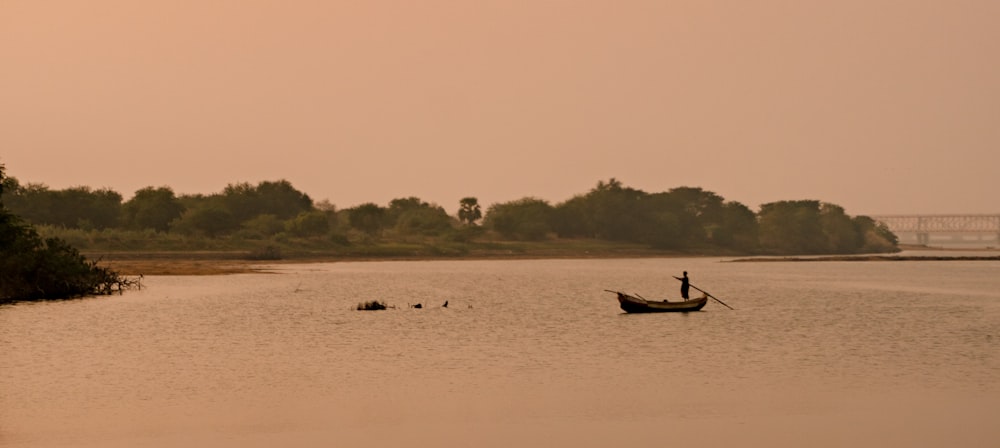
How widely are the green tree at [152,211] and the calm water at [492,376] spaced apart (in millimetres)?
122298

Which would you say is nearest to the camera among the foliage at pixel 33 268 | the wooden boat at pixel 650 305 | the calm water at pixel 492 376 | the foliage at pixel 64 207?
the calm water at pixel 492 376

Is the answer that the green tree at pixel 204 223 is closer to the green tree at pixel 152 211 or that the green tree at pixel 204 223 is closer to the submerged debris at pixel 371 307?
the green tree at pixel 152 211

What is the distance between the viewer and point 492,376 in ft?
119

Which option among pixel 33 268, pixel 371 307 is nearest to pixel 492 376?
pixel 371 307

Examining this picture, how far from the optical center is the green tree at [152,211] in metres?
192

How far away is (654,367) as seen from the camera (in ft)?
128

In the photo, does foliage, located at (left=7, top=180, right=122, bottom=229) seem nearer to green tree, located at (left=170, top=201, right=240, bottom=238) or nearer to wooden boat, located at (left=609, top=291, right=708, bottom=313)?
green tree, located at (left=170, top=201, right=240, bottom=238)

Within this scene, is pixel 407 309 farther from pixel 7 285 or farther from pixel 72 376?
pixel 72 376

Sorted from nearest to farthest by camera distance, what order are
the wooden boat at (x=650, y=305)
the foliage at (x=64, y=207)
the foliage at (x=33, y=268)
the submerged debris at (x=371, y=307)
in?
the wooden boat at (x=650, y=305) < the submerged debris at (x=371, y=307) < the foliage at (x=33, y=268) < the foliage at (x=64, y=207)

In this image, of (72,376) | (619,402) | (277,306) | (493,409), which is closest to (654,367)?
(619,402)

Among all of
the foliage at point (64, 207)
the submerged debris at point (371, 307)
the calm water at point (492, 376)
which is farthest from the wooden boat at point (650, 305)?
the foliage at point (64, 207)

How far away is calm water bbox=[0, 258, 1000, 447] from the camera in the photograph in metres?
25.6

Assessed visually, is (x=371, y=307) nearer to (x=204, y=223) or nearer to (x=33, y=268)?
(x=33, y=268)

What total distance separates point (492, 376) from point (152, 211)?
16723 centimetres
